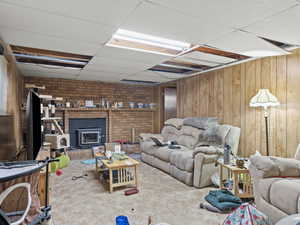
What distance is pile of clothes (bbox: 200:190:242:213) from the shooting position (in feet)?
7.36

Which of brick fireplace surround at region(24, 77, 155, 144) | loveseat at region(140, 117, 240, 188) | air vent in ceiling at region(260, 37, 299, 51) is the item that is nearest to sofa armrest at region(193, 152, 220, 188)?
loveseat at region(140, 117, 240, 188)

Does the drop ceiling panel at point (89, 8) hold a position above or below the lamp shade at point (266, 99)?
above

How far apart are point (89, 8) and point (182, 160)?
2.60 m

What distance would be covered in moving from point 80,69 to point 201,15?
10.5 feet

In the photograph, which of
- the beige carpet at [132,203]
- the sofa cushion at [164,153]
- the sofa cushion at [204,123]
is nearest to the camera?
the beige carpet at [132,203]

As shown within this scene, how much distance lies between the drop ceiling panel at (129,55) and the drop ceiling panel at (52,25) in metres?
0.40

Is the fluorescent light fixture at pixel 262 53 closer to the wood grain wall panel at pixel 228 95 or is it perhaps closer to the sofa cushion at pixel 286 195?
the wood grain wall panel at pixel 228 95

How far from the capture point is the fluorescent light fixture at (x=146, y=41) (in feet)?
7.99

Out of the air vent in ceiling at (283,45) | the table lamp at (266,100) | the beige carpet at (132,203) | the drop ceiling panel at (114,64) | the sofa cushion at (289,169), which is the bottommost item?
the beige carpet at (132,203)

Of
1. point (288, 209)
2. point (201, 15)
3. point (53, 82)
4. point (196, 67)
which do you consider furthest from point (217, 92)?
point (53, 82)

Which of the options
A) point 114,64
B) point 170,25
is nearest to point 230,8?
point 170,25

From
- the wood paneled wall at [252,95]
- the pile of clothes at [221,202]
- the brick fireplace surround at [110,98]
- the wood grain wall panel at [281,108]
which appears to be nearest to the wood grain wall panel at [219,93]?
the wood paneled wall at [252,95]

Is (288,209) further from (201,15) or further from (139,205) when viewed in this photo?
(201,15)

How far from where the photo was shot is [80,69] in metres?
4.26
